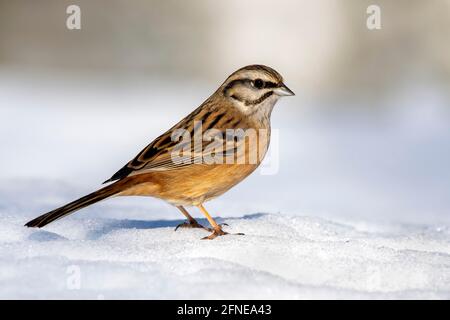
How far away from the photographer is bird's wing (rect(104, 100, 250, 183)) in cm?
505

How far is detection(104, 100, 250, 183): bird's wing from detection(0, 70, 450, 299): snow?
1.38 ft

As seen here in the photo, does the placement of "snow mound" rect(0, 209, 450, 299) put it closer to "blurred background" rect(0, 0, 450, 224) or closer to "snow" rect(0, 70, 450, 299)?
"snow" rect(0, 70, 450, 299)

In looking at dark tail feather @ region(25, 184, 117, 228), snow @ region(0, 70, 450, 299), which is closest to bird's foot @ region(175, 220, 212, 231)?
snow @ region(0, 70, 450, 299)

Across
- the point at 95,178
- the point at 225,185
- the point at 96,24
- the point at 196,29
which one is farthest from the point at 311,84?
the point at 225,185

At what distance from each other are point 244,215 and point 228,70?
927 centimetres

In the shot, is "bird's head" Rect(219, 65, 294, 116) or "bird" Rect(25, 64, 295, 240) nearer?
"bird" Rect(25, 64, 295, 240)

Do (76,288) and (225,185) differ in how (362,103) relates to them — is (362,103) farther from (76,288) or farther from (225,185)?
(76,288)

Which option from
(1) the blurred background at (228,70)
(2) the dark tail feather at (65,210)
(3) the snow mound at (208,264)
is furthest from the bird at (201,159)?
(1) the blurred background at (228,70)

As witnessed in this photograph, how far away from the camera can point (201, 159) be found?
511 cm

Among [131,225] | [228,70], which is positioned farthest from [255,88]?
[228,70]

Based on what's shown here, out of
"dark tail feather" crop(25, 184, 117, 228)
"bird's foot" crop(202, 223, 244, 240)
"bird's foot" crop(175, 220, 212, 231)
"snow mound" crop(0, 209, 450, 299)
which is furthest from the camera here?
"bird's foot" crop(175, 220, 212, 231)

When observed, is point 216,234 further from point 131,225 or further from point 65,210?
point 65,210

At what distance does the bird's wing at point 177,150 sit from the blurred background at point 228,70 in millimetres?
4810

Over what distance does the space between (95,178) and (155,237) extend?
338cm
